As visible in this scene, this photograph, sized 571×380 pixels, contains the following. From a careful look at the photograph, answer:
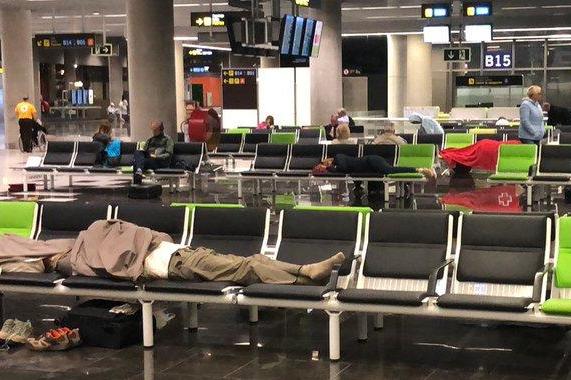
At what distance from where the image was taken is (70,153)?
18.3m

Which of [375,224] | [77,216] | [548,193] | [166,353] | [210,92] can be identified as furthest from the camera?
[210,92]

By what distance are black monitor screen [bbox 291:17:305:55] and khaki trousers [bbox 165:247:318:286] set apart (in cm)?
1323

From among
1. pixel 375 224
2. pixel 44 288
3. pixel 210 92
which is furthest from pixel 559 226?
pixel 210 92

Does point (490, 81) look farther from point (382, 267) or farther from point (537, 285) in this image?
point (537, 285)

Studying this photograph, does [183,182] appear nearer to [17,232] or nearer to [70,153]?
[70,153]

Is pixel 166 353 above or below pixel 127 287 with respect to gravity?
below

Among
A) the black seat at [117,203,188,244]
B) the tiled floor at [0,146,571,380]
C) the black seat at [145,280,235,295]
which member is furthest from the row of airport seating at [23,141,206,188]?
the black seat at [145,280,235,295]

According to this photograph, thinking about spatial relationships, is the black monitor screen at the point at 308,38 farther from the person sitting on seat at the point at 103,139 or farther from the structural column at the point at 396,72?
the structural column at the point at 396,72

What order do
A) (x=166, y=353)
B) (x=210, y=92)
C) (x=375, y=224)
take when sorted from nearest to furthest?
(x=166, y=353) < (x=375, y=224) < (x=210, y=92)

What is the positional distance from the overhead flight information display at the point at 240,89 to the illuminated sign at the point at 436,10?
686cm

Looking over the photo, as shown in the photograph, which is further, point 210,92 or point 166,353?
point 210,92

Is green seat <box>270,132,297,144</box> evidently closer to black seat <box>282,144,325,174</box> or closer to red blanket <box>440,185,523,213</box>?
black seat <box>282,144,325,174</box>

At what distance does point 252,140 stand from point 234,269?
525 inches

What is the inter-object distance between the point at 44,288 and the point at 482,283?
3283 mm
